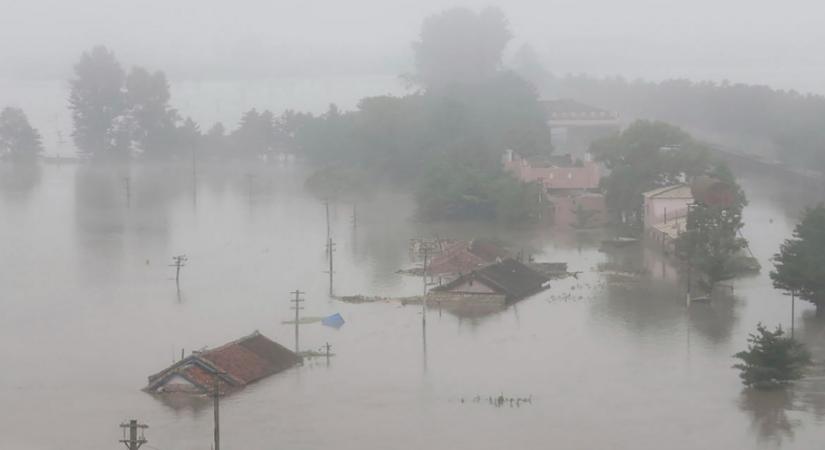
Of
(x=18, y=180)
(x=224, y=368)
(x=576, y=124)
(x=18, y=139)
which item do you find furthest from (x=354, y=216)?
(x=18, y=139)

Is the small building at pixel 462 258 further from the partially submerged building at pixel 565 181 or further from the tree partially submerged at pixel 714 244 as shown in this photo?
the partially submerged building at pixel 565 181

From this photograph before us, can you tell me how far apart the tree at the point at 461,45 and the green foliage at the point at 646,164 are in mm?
14439

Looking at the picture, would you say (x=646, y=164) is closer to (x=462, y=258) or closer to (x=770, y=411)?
(x=462, y=258)

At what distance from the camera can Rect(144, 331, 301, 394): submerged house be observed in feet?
32.9

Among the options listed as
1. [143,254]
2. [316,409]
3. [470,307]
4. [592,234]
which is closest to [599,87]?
[592,234]

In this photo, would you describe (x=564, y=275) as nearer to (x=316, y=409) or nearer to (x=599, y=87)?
(x=316, y=409)

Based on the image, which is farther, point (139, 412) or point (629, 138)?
point (629, 138)

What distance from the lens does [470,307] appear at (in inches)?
530

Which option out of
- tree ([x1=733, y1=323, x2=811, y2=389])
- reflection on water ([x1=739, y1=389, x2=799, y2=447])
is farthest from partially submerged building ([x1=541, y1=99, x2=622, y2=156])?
reflection on water ([x1=739, y1=389, x2=799, y2=447])

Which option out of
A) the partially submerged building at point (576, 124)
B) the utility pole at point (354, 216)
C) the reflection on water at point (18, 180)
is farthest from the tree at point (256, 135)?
the utility pole at point (354, 216)

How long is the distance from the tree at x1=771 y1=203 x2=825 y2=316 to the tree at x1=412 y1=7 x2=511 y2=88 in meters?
22.2

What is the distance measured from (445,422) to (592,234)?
34.5 feet

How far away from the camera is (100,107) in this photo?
37.1 m

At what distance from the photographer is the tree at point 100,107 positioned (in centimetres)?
3678
